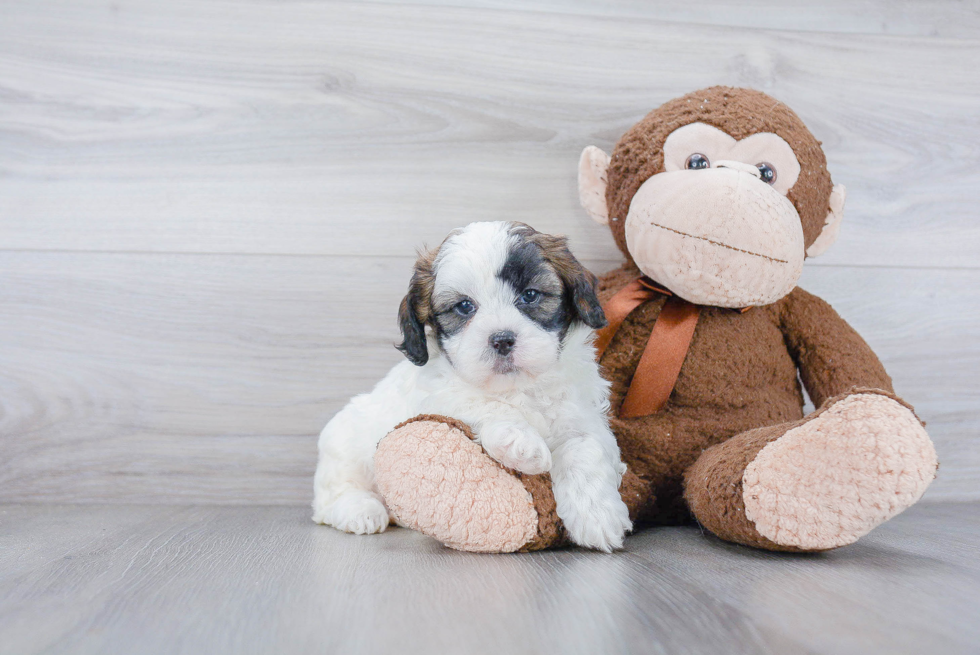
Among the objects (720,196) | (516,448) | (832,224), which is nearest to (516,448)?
(516,448)

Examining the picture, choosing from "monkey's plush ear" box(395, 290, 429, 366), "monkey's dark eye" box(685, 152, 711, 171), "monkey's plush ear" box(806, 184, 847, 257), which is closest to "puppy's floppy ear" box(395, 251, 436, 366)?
"monkey's plush ear" box(395, 290, 429, 366)

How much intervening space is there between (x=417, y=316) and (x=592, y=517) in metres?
0.49

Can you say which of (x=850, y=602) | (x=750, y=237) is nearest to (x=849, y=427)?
(x=850, y=602)

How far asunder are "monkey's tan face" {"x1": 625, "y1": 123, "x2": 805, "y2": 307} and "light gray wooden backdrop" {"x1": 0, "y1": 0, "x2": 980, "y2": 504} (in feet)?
1.48

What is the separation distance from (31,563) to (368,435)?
1.97ft

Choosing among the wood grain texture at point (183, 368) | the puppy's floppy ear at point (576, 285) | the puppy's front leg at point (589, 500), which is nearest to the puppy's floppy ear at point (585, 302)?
the puppy's floppy ear at point (576, 285)

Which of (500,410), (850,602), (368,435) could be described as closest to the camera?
(850,602)

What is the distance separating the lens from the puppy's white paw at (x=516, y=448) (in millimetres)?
1097

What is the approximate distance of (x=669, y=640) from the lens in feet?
2.45

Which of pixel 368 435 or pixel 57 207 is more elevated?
pixel 57 207

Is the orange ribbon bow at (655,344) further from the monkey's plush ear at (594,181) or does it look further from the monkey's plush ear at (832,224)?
the monkey's plush ear at (832,224)

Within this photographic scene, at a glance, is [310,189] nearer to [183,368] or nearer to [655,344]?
[183,368]

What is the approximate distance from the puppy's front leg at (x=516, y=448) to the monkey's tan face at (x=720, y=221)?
439mm

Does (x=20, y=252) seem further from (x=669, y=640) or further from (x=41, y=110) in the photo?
(x=669, y=640)
